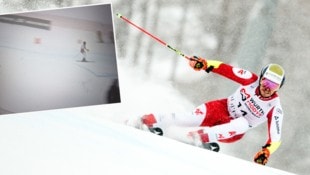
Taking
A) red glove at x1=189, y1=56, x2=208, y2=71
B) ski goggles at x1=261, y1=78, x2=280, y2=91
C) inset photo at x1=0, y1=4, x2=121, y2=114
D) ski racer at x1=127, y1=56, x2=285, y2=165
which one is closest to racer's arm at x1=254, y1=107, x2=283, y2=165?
ski racer at x1=127, y1=56, x2=285, y2=165

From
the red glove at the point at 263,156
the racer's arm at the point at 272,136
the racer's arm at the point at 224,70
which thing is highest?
the racer's arm at the point at 224,70

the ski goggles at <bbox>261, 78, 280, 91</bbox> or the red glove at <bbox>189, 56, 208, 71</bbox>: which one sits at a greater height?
the red glove at <bbox>189, 56, 208, 71</bbox>

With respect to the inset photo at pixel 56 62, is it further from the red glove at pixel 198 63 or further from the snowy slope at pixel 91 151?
the red glove at pixel 198 63

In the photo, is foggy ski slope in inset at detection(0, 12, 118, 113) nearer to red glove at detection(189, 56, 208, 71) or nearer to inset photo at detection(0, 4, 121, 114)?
inset photo at detection(0, 4, 121, 114)

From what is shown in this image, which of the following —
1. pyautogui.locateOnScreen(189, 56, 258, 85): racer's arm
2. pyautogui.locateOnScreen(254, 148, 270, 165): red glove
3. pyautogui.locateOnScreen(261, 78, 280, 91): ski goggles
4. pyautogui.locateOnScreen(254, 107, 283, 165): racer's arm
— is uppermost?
pyautogui.locateOnScreen(189, 56, 258, 85): racer's arm

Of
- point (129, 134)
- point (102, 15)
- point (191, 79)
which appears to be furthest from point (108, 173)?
point (102, 15)

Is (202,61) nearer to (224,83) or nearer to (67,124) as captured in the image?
(224,83)

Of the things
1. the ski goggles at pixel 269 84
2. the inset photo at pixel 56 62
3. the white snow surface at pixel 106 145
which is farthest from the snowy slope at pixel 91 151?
the ski goggles at pixel 269 84
